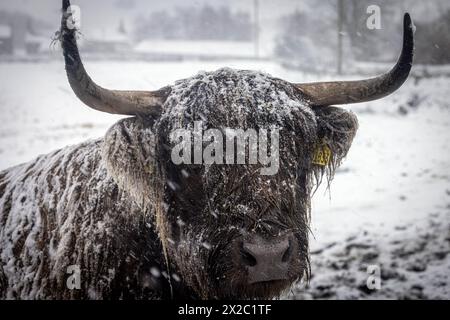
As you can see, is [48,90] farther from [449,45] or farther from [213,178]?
[449,45]

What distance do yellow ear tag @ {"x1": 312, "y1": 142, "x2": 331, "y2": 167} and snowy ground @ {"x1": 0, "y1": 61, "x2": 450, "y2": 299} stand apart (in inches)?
25.1

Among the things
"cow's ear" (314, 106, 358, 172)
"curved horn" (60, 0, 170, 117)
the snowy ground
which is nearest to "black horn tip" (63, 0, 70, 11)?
"curved horn" (60, 0, 170, 117)

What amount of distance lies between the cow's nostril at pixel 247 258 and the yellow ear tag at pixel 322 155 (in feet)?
3.08

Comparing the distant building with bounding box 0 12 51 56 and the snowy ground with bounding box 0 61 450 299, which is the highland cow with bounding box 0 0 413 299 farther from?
the distant building with bounding box 0 12 51 56

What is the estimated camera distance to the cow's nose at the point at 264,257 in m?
1.68

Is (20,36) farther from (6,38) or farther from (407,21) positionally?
(407,21)

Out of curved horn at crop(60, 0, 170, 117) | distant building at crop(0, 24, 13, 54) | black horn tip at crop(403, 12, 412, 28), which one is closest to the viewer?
curved horn at crop(60, 0, 170, 117)

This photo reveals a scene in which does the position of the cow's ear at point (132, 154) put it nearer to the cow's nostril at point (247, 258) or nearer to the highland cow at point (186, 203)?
the highland cow at point (186, 203)

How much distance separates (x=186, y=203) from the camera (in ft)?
6.80

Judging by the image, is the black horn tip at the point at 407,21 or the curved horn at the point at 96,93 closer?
the curved horn at the point at 96,93

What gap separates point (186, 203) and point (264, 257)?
0.61m

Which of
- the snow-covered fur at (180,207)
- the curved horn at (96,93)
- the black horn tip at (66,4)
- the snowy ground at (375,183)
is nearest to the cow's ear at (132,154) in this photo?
the snow-covered fur at (180,207)

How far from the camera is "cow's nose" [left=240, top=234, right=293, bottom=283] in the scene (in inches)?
66.2
